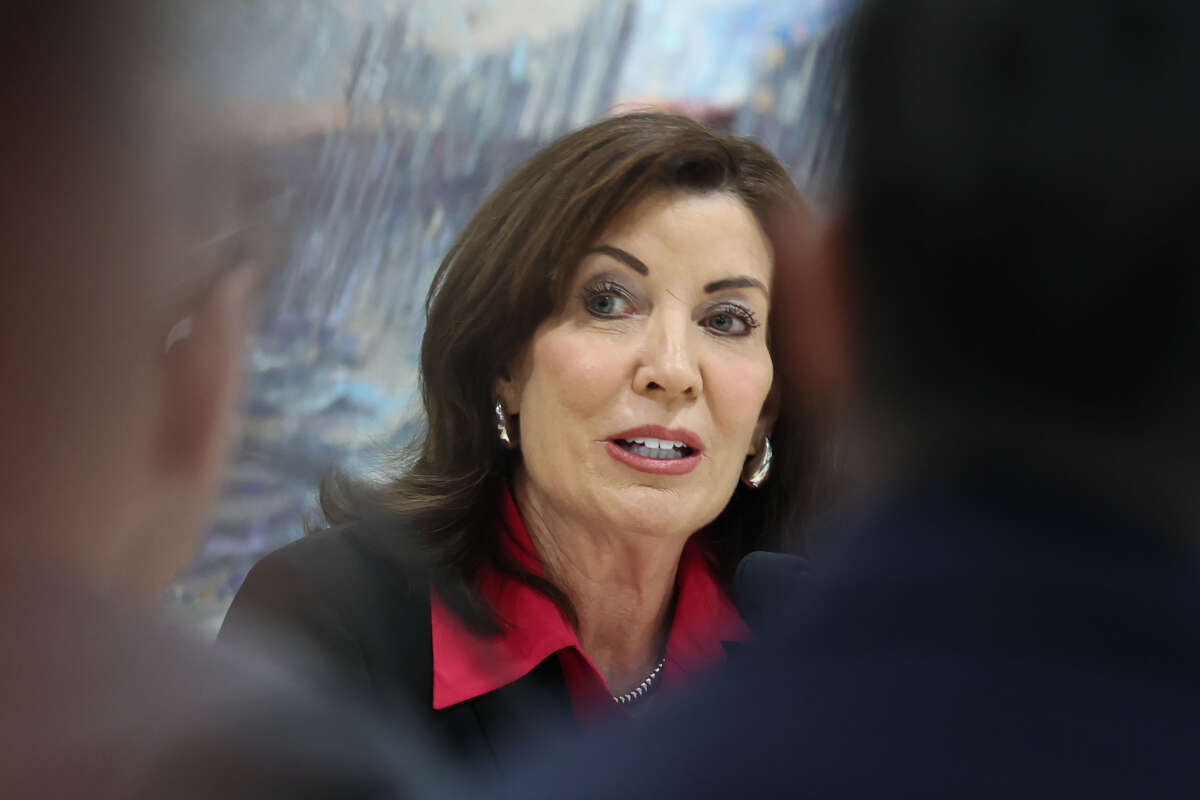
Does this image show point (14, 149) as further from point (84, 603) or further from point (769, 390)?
point (769, 390)

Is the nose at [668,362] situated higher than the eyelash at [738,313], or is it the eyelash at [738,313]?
the eyelash at [738,313]

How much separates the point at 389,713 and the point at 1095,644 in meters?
0.87

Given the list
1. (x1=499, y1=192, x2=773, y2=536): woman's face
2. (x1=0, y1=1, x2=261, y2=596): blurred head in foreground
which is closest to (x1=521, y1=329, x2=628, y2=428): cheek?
(x1=499, y1=192, x2=773, y2=536): woman's face

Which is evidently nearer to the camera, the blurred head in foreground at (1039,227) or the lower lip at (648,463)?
the blurred head in foreground at (1039,227)

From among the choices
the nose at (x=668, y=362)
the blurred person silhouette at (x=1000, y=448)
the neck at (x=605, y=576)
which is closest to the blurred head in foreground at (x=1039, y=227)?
the blurred person silhouette at (x=1000, y=448)

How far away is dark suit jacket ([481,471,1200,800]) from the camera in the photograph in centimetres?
44

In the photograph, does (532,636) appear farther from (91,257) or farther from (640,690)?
(91,257)

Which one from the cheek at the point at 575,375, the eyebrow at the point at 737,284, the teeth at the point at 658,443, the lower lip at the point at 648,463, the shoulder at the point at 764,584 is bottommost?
the shoulder at the point at 764,584

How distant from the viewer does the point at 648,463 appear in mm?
1292

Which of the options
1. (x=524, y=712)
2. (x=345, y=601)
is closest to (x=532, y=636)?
(x=524, y=712)

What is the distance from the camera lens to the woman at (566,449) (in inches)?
50.4

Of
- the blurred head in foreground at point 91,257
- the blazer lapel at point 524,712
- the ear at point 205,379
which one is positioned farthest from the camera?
the blazer lapel at point 524,712

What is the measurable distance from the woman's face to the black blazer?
19 centimetres

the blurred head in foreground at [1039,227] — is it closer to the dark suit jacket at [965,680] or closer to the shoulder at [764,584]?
the dark suit jacket at [965,680]
